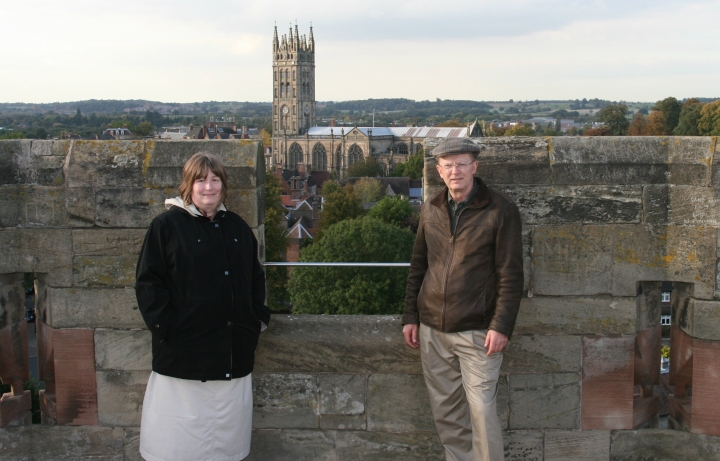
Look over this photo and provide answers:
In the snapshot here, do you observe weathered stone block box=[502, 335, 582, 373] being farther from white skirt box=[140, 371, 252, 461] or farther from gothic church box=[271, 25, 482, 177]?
gothic church box=[271, 25, 482, 177]

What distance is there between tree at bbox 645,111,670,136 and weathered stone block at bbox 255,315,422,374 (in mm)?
79982

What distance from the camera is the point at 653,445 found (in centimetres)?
418

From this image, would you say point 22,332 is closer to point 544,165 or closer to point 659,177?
point 544,165

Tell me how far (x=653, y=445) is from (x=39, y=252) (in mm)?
3518

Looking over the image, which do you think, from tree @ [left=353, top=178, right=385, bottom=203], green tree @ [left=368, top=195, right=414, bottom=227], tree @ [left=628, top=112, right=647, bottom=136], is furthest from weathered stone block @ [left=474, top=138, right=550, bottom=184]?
tree @ [left=628, top=112, right=647, bottom=136]

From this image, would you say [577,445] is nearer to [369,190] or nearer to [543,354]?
[543,354]

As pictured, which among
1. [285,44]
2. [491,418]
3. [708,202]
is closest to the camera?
[491,418]

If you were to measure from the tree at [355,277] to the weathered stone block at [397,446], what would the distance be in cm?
1795

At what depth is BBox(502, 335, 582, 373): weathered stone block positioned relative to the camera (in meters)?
4.13

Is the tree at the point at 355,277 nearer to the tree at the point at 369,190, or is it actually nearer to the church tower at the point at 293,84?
the tree at the point at 369,190

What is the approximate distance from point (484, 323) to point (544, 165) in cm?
102

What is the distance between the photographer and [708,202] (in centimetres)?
394

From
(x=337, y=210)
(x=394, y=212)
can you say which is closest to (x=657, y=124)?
(x=337, y=210)

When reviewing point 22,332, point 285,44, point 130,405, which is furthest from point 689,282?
point 285,44
